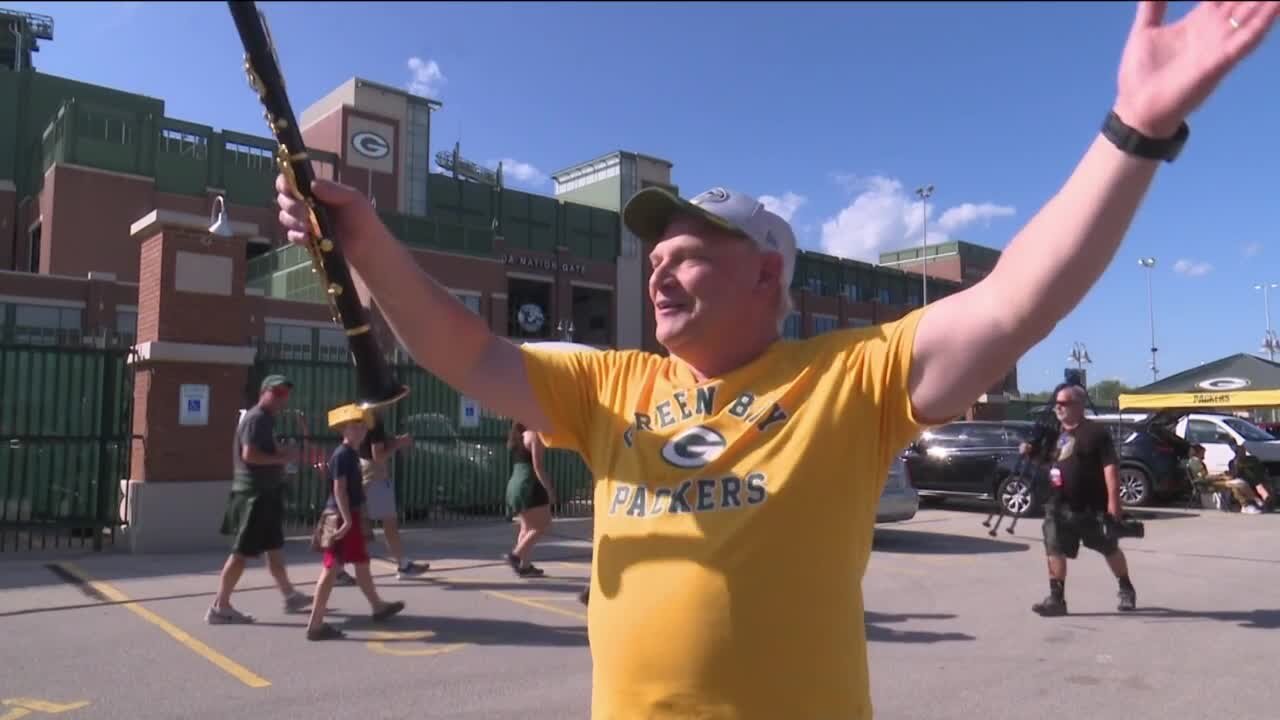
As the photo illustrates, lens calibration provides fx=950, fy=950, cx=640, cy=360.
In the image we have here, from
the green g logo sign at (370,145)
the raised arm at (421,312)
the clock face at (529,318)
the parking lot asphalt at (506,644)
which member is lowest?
the parking lot asphalt at (506,644)

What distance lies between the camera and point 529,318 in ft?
146

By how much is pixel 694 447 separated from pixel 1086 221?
83 cm

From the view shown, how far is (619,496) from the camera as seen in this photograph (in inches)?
78.4

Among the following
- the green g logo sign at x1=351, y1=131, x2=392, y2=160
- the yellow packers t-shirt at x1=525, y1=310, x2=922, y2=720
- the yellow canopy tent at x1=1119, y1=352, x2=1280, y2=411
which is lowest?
the yellow packers t-shirt at x1=525, y1=310, x2=922, y2=720

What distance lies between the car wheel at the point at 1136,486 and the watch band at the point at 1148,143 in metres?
16.9

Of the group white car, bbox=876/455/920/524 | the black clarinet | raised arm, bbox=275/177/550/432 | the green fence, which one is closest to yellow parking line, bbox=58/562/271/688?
the green fence

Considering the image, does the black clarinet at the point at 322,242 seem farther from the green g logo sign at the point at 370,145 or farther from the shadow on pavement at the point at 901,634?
the green g logo sign at the point at 370,145

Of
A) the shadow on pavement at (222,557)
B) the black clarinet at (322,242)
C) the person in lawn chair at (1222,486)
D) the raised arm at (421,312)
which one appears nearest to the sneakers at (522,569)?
the shadow on pavement at (222,557)

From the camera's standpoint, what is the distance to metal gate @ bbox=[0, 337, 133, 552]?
32.9 ft

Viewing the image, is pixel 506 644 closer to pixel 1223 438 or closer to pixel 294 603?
pixel 294 603

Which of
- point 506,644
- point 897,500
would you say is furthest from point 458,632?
point 897,500

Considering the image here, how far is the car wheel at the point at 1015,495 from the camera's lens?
49.2ft

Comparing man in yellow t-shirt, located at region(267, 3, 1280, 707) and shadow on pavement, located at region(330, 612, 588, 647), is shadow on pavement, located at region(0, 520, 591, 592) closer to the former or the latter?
shadow on pavement, located at region(330, 612, 588, 647)

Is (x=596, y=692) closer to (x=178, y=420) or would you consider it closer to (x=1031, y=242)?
(x=1031, y=242)
